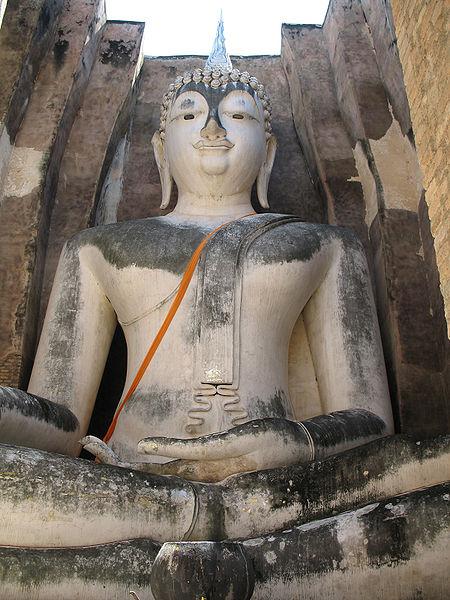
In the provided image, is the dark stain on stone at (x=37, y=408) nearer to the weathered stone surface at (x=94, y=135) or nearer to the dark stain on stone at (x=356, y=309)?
the weathered stone surface at (x=94, y=135)

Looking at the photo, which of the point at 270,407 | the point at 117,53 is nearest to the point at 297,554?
the point at 270,407

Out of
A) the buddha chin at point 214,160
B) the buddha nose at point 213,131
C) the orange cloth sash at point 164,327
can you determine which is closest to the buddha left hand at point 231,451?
the orange cloth sash at point 164,327

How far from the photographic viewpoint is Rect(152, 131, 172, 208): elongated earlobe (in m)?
6.15

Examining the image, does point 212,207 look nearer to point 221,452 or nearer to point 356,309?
point 356,309

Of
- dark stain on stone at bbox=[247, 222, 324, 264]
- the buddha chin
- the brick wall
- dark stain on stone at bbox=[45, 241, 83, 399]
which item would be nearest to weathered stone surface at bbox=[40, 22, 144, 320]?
dark stain on stone at bbox=[45, 241, 83, 399]

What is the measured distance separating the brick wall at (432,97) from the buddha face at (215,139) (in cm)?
195

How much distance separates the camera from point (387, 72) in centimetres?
646

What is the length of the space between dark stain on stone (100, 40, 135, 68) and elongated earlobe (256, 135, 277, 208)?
1.42m

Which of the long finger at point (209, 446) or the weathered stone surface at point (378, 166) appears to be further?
the weathered stone surface at point (378, 166)

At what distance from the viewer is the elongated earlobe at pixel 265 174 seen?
6.08 m

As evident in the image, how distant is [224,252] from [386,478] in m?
1.97

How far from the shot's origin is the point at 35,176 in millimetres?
6152

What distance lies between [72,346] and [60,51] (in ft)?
8.09

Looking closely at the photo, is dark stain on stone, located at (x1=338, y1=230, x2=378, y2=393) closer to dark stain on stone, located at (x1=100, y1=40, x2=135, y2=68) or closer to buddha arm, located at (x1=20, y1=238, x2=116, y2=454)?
buddha arm, located at (x1=20, y1=238, x2=116, y2=454)
